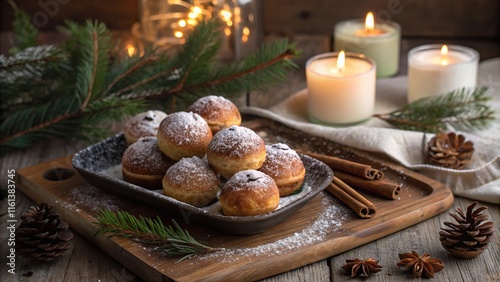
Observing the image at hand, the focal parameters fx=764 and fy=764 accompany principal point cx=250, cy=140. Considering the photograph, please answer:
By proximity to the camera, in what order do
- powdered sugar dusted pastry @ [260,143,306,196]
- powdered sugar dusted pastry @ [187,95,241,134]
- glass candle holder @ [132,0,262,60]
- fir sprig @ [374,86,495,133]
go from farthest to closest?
glass candle holder @ [132,0,262,60], fir sprig @ [374,86,495,133], powdered sugar dusted pastry @ [187,95,241,134], powdered sugar dusted pastry @ [260,143,306,196]

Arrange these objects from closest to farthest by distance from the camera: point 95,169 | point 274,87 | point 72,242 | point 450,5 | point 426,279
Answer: point 426,279
point 72,242
point 95,169
point 274,87
point 450,5

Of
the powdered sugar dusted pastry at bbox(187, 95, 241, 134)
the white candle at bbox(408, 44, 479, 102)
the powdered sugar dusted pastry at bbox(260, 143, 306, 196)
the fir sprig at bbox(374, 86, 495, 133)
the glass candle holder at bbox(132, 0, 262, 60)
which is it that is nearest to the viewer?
the powdered sugar dusted pastry at bbox(260, 143, 306, 196)

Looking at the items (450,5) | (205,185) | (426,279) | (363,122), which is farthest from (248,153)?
(450,5)

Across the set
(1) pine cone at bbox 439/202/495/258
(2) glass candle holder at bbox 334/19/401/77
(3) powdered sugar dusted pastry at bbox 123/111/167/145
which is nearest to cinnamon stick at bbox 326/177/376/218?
(1) pine cone at bbox 439/202/495/258

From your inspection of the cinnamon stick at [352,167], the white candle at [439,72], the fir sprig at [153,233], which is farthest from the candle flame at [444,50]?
the fir sprig at [153,233]

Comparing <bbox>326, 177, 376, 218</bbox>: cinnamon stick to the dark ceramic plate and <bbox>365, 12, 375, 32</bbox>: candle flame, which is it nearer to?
the dark ceramic plate

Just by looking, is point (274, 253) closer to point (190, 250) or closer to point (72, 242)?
point (190, 250)
